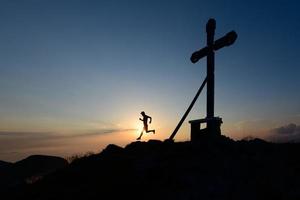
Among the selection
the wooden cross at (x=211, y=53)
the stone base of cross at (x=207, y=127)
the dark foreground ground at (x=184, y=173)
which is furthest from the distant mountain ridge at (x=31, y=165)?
the wooden cross at (x=211, y=53)

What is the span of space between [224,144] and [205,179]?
224 centimetres

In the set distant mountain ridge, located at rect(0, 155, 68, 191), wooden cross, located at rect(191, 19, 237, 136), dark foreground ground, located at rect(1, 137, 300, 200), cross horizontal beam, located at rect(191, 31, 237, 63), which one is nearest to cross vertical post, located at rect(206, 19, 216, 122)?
wooden cross, located at rect(191, 19, 237, 136)

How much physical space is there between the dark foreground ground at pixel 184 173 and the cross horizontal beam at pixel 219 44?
3581mm

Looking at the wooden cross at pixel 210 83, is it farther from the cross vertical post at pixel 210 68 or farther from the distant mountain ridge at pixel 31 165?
the distant mountain ridge at pixel 31 165

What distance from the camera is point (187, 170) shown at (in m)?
10.4

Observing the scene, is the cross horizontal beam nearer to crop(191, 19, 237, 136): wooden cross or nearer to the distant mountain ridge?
crop(191, 19, 237, 136): wooden cross

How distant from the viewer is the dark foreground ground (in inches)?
372

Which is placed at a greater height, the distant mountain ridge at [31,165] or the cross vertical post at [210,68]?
the cross vertical post at [210,68]

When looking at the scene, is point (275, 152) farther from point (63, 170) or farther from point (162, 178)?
point (63, 170)

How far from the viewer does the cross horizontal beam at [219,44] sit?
1321cm

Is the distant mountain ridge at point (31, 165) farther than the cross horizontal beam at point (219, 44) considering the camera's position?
Yes

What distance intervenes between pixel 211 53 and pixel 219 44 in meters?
0.48

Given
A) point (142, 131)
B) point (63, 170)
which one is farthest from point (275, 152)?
point (142, 131)

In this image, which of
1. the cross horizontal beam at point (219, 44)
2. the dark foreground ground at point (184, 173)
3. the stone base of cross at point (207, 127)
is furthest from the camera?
the cross horizontal beam at point (219, 44)
